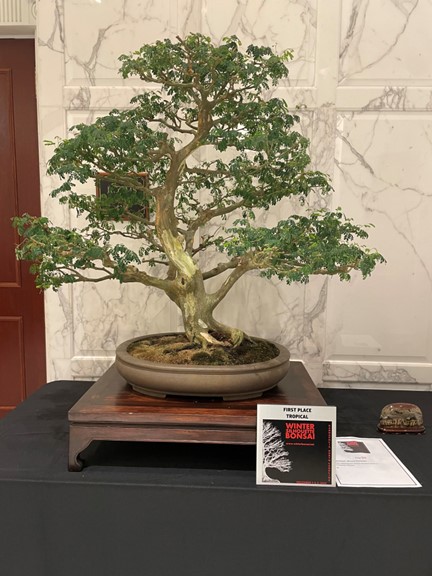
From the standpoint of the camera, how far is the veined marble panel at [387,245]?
1.87 m

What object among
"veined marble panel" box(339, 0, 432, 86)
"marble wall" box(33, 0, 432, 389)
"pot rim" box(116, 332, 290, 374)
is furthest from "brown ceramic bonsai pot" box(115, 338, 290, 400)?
"veined marble panel" box(339, 0, 432, 86)

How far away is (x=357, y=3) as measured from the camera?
1.82m

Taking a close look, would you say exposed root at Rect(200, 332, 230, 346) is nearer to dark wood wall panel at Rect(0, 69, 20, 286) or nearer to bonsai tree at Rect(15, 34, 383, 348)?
bonsai tree at Rect(15, 34, 383, 348)

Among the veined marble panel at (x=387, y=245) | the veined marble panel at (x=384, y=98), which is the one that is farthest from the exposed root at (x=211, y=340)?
the veined marble panel at (x=384, y=98)

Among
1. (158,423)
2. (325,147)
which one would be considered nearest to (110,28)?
(325,147)

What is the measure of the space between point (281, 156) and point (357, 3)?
2.96ft

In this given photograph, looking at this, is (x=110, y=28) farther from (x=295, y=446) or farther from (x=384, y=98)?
(x=295, y=446)

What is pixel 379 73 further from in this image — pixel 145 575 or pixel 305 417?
pixel 145 575

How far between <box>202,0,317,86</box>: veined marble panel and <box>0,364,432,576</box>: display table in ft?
4.78

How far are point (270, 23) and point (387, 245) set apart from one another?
904 mm

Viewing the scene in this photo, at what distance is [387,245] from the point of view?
191 centimetres

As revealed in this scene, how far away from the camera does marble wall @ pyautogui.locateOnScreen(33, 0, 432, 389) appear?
1828 millimetres

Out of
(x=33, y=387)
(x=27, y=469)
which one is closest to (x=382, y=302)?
(x=27, y=469)

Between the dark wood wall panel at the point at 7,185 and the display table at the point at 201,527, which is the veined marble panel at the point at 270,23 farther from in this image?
the display table at the point at 201,527
